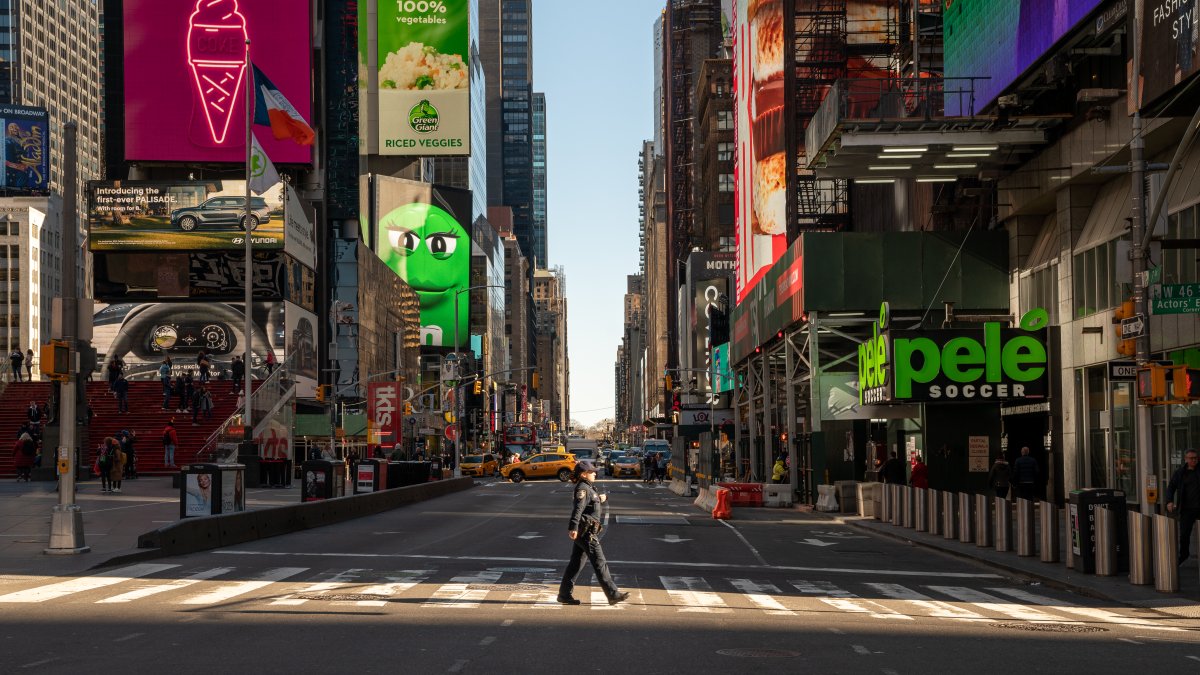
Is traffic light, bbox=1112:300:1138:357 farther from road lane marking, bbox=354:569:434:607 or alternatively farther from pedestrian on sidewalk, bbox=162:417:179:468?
pedestrian on sidewalk, bbox=162:417:179:468

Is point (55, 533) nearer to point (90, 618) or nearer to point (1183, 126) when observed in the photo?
point (90, 618)

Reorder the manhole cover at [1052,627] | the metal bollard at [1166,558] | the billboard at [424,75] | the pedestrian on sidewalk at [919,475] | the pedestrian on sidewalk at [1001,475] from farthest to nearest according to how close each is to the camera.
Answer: the billboard at [424,75], the pedestrian on sidewalk at [919,475], the pedestrian on sidewalk at [1001,475], the metal bollard at [1166,558], the manhole cover at [1052,627]

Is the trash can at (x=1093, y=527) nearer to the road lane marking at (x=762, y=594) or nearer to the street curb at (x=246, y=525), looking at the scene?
the road lane marking at (x=762, y=594)

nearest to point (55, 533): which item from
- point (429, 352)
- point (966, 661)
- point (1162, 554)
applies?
point (966, 661)

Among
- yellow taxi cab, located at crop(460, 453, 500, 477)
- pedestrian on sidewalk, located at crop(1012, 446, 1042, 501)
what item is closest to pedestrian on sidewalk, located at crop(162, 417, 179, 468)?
pedestrian on sidewalk, located at crop(1012, 446, 1042, 501)

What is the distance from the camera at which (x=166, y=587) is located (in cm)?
1727

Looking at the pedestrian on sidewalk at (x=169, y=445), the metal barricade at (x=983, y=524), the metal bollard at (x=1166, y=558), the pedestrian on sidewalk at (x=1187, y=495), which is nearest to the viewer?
the metal bollard at (x=1166, y=558)

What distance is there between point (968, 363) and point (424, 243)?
104 meters

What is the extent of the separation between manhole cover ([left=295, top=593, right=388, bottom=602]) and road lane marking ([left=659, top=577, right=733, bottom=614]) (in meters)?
3.59

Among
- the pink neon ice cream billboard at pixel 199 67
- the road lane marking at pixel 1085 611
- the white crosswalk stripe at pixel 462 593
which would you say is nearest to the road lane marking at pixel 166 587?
the white crosswalk stripe at pixel 462 593

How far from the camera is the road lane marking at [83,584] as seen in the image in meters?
15.8

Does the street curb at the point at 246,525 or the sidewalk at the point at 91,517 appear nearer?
the sidewalk at the point at 91,517

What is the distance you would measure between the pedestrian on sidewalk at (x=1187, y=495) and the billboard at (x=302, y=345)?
62126 millimetres

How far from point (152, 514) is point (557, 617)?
1765cm
